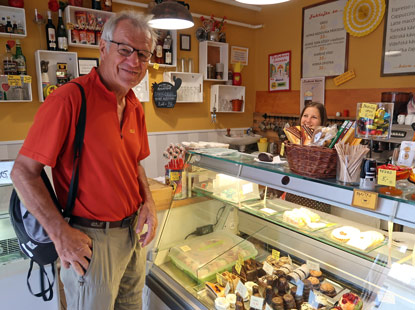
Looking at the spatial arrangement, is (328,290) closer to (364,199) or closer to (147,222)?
(364,199)

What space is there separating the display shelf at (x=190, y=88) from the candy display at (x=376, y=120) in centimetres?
Result: 340

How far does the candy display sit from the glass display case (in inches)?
10.0

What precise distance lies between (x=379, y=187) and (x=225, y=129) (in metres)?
4.00

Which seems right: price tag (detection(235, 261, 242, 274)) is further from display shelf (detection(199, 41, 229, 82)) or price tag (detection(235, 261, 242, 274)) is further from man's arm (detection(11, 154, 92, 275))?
display shelf (detection(199, 41, 229, 82))

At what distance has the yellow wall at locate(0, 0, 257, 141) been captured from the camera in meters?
3.46

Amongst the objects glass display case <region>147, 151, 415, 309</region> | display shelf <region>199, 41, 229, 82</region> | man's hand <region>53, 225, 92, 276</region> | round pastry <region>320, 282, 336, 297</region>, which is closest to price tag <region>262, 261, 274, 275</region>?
glass display case <region>147, 151, 415, 309</region>

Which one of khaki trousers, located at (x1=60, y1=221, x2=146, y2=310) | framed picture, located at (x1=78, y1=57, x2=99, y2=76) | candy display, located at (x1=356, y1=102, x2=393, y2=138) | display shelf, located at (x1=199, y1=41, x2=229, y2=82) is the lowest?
khaki trousers, located at (x1=60, y1=221, x2=146, y2=310)

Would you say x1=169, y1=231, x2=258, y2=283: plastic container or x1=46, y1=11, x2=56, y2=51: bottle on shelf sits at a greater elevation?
x1=46, y1=11, x2=56, y2=51: bottle on shelf

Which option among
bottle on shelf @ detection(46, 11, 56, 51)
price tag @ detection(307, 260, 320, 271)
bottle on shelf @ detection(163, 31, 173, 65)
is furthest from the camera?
bottle on shelf @ detection(163, 31, 173, 65)

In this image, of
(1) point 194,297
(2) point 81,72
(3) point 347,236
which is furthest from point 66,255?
(2) point 81,72

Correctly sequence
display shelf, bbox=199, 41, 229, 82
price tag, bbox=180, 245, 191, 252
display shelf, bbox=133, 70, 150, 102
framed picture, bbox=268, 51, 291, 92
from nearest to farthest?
1. price tag, bbox=180, 245, 191, 252
2. display shelf, bbox=133, 70, 150, 102
3. display shelf, bbox=199, 41, 229, 82
4. framed picture, bbox=268, 51, 291, 92

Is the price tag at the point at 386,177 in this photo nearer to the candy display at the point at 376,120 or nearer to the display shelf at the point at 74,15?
the candy display at the point at 376,120

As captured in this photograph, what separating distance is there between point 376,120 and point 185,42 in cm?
368

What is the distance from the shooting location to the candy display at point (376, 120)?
125cm
